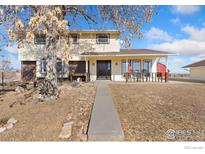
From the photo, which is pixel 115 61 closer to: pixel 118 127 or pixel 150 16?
pixel 150 16

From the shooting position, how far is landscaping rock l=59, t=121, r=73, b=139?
4.96m

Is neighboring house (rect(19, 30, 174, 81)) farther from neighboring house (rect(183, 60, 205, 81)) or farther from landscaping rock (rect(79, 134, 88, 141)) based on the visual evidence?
landscaping rock (rect(79, 134, 88, 141))

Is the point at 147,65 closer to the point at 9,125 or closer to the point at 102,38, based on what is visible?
the point at 102,38

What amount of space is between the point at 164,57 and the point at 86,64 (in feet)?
24.3

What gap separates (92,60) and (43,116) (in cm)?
1309

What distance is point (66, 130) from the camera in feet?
17.6

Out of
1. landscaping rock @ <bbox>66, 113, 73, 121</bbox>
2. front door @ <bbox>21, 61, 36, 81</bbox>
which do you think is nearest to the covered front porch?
front door @ <bbox>21, 61, 36, 81</bbox>

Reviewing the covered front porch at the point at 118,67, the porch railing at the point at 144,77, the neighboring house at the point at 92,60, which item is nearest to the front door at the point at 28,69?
the neighboring house at the point at 92,60

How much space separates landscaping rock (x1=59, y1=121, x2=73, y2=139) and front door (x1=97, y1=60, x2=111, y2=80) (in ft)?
45.3

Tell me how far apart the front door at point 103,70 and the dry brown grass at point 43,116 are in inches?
391

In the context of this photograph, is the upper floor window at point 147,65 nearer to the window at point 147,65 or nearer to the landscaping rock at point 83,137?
the window at point 147,65

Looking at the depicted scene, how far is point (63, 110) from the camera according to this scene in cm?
748
